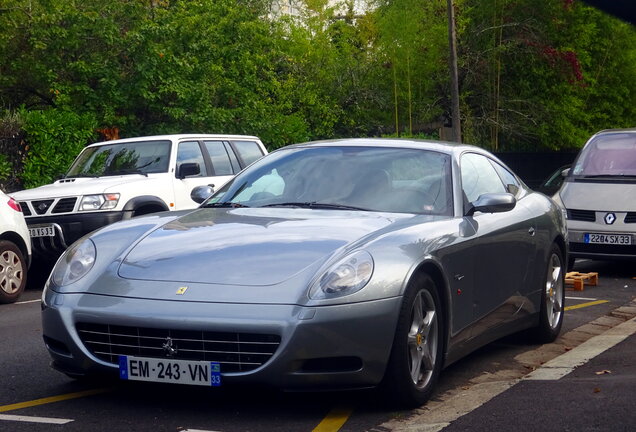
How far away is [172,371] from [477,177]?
9.46ft

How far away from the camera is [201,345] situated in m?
5.28

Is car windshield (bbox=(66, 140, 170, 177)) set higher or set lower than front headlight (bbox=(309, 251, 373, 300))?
lower

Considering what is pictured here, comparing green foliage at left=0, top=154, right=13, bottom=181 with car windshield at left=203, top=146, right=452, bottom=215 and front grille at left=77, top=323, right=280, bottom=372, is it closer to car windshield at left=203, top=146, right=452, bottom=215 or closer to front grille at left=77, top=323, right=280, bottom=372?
car windshield at left=203, top=146, right=452, bottom=215

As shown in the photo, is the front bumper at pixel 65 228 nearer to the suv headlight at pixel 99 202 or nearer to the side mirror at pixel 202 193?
the suv headlight at pixel 99 202

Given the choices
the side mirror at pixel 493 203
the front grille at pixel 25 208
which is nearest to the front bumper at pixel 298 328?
the side mirror at pixel 493 203

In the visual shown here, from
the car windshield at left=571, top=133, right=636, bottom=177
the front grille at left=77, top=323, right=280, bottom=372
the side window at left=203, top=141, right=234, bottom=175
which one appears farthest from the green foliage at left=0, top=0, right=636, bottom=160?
the front grille at left=77, top=323, right=280, bottom=372

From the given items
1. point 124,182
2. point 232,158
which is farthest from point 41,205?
point 232,158

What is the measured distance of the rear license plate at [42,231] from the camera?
41.6 feet

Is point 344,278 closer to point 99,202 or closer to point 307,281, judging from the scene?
point 307,281

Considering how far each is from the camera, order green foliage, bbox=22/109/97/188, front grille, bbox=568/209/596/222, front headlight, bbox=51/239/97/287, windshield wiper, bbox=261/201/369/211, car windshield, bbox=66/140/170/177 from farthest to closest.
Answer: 1. green foliage, bbox=22/109/97/188
2. car windshield, bbox=66/140/170/177
3. front grille, bbox=568/209/596/222
4. windshield wiper, bbox=261/201/369/211
5. front headlight, bbox=51/239/97/287

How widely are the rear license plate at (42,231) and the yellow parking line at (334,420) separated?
7775 millimetres

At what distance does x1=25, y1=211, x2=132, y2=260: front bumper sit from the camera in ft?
41.4

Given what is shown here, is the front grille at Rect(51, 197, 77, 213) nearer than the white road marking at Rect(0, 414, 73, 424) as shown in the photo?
No

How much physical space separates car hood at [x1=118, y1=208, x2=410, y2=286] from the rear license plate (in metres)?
6.68
